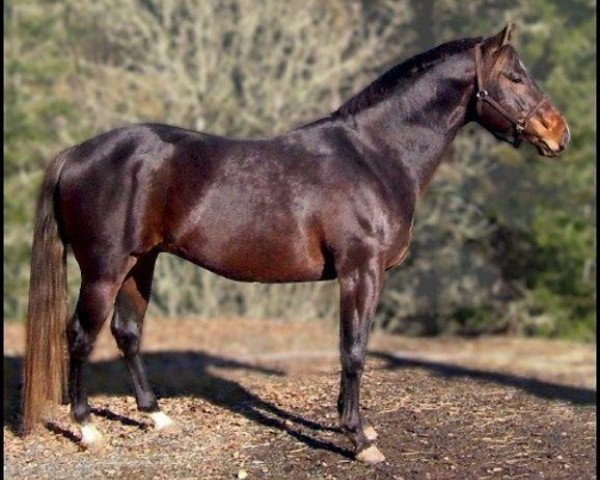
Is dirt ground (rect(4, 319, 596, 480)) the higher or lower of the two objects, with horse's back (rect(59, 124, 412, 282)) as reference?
lower

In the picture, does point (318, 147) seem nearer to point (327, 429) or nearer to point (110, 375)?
point (327, 429)

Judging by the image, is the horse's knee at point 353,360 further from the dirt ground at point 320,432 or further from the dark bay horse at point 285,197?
the dirt ground at point 320,432

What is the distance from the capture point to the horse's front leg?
215 inches

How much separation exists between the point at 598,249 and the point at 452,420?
7.98m

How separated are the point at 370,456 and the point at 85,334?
5.41ft

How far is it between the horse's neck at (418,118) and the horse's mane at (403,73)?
36mm

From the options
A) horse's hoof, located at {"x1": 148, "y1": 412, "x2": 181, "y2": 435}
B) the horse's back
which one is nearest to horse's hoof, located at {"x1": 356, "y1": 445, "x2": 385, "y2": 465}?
the horse's back

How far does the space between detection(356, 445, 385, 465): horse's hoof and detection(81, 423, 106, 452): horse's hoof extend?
144cm

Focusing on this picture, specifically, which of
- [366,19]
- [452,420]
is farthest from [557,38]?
[452,420]

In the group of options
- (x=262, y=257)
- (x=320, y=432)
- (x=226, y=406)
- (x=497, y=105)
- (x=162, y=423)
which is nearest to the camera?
(x=262, y=257)

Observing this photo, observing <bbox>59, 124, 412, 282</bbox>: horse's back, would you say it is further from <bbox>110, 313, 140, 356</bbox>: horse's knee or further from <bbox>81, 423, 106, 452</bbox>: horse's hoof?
<bbox>81, 423, 106, 452</bbox>: horse's hoof

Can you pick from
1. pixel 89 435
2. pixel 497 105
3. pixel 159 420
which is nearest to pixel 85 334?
pixel 89 435

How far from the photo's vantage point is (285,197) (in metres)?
5.55

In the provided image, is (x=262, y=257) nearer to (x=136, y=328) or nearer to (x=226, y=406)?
(x=136, y=328)
